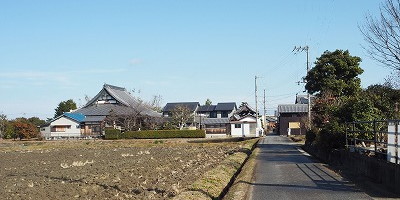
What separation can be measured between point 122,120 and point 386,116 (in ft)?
164

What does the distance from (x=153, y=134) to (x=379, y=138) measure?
43852 millimetres

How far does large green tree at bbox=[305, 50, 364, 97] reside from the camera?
35.6 metres

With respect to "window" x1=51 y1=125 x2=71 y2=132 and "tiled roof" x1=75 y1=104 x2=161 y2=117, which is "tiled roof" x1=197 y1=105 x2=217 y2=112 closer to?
"tiled roof" x1=75 y1=104 x2=161 y2=117

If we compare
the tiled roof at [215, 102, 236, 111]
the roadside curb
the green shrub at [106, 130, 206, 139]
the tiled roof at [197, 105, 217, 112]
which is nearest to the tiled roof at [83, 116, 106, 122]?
the green shrub at [106, 130, 206, 139]

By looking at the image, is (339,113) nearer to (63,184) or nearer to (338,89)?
(63,184)

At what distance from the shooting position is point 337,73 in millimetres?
36594

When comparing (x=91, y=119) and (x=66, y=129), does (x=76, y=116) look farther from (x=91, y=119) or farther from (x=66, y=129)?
(x=91, y=119)

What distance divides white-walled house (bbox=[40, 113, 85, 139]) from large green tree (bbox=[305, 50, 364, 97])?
41.5 meters

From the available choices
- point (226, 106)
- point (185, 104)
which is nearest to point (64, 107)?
point (185, 104)

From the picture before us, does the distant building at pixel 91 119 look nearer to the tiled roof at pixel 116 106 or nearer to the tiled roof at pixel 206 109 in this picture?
the tiled roof at pixel 116 106

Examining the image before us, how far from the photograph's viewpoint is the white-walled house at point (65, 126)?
6719 cm

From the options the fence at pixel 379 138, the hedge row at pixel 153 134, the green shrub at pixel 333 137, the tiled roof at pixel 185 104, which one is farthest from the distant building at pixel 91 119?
the fence at pixel 379 138

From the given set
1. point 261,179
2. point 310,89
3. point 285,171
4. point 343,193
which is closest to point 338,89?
point 310,89

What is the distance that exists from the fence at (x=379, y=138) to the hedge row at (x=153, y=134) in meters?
40.2
